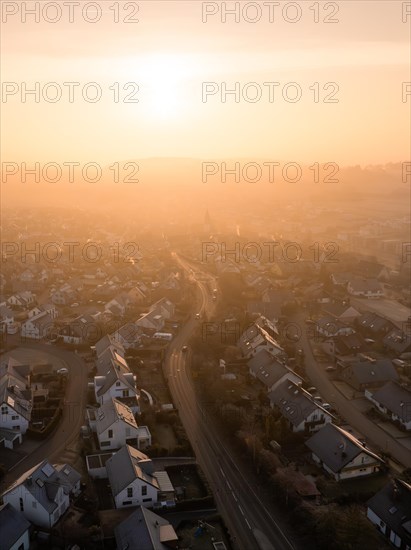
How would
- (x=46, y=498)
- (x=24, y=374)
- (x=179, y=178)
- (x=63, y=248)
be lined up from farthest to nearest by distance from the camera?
(x=179, y=178) < (x=63, y=248) < (x=24, y=374) < (x=46, y=498)

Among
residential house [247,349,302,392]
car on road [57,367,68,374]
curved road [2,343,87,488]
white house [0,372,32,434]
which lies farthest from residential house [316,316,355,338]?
white house [0,372,32,434]

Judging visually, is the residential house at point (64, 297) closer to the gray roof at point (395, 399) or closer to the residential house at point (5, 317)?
the residential house at point (5, 317)

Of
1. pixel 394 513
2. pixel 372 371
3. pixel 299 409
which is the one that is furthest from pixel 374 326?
pixel 394 513

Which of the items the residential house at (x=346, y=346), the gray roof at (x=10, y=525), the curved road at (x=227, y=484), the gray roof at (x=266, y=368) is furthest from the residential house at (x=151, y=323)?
the gray roof at (x=10, y=525)

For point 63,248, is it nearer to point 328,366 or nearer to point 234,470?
point 328,366

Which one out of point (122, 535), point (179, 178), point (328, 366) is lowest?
point (122, 535)

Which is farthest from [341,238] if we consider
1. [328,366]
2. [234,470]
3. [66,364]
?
[234,470]

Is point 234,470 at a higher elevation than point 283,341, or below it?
below
